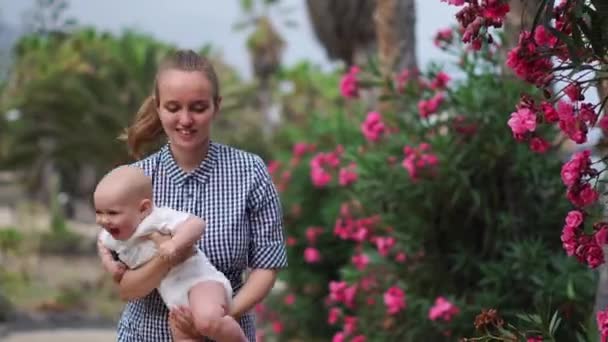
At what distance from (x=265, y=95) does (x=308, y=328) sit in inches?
1103

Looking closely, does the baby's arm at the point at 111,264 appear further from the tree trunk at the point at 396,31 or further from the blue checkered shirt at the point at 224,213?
the tree trunk at the point at 396,31

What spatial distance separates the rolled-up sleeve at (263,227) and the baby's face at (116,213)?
1.35 ft

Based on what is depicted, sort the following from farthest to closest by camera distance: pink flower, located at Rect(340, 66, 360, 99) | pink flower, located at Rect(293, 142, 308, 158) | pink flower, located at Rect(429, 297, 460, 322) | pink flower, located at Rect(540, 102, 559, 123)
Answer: pink flower, located at Rect(293, 142, 308, 158), pink flower, located at Rect(340, 66, 360, 99), pink flower, located at Rect(429, 297, 460, 322), pink flower, located at Rect(540, 102, 559, 123)

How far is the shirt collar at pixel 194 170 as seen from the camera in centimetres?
378

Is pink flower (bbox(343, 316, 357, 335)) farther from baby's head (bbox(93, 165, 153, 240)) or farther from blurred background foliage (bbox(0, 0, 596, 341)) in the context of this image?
baby's head (bbox(93, 165, 153, 240))

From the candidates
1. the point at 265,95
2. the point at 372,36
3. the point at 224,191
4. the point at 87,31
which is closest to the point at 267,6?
the point at 265,95

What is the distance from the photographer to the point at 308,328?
11.5 meters

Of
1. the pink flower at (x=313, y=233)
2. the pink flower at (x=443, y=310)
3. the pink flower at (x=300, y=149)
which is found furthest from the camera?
the pink flower at (x=300, y=149)

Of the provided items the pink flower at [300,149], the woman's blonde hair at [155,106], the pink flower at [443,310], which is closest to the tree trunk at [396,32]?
the pink flower at [300,149]

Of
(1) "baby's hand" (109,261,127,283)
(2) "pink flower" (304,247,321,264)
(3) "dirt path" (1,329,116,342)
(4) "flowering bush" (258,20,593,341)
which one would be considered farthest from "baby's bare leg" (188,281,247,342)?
(3) "dirt path" (1,329,116,342)

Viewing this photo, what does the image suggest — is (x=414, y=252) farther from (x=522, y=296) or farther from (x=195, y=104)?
(x=195, y=104)

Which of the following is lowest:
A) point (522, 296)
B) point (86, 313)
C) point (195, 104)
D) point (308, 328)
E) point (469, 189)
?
point (86, 313)

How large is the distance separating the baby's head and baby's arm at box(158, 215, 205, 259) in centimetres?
11

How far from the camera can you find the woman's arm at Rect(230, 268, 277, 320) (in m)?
3.63
